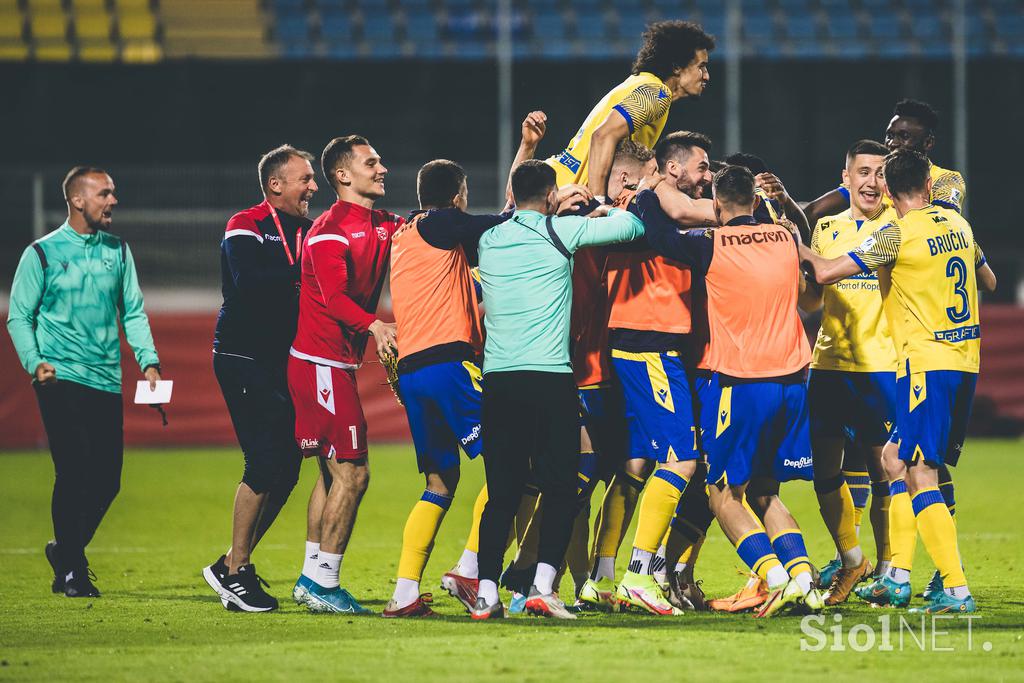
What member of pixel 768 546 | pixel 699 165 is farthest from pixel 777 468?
pixel 699 165

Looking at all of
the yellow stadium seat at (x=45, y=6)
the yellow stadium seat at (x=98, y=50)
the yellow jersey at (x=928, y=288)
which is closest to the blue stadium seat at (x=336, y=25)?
the yellow stadium seat at (x=98, y=50)

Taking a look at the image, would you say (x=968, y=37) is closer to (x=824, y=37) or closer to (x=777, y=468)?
(x=824, y=37)

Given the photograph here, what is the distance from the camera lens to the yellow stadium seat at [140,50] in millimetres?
23250

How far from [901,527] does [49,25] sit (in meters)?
21.2

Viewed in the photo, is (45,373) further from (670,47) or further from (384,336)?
(670,47)

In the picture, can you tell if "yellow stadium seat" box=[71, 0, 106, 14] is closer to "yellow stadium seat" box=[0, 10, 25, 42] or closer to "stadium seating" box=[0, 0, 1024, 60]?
"stadium seating" box=[0, 0, 1024, 60]

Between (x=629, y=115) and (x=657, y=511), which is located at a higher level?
(x=629, y=115)

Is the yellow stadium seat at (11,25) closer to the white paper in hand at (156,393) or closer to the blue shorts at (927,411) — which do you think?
the white paper in hand at (156,393)

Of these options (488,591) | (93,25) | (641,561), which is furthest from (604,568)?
(93,25)

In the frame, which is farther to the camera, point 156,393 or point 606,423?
point 156,393

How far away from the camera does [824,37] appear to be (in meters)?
24.9

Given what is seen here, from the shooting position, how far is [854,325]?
738 cm

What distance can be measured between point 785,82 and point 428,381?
1657 cm

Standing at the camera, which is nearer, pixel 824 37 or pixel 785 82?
pixel 785 82
